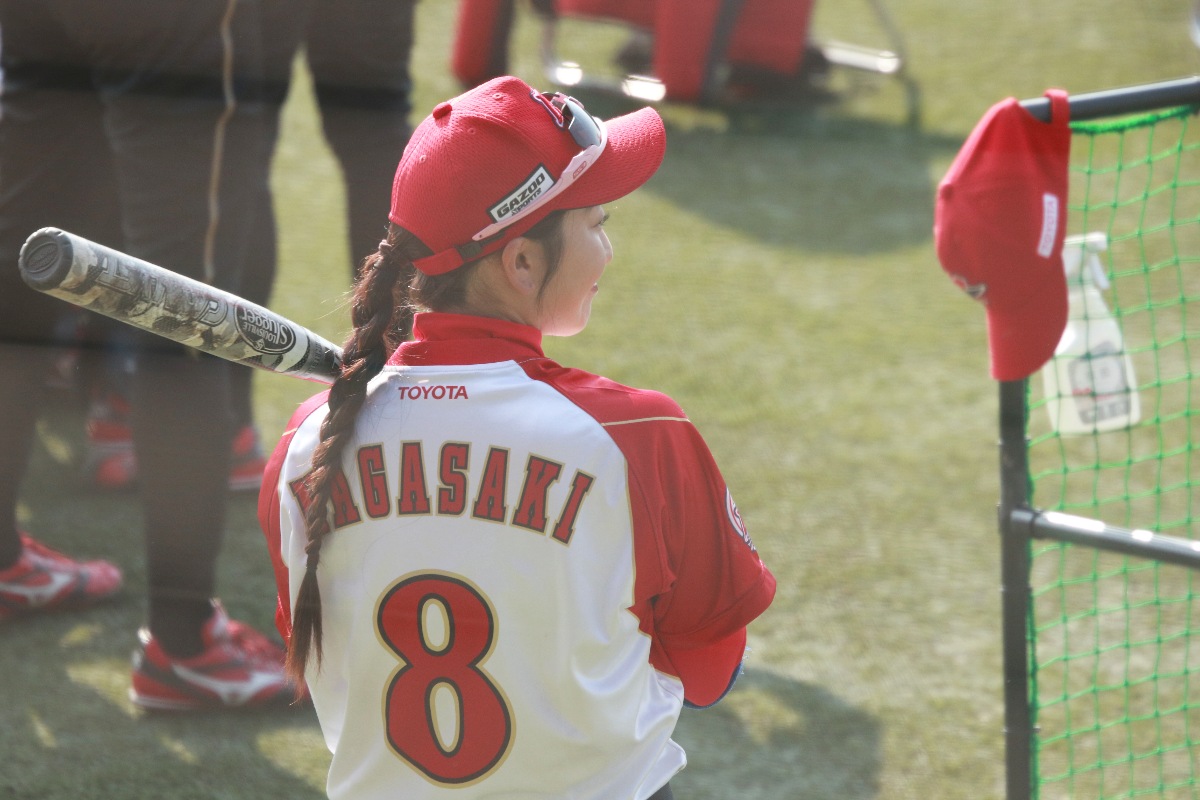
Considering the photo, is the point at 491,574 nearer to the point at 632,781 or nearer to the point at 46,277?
the point at 632,781

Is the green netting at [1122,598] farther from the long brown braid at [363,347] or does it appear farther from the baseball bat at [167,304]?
the baseball bat at [167,304]

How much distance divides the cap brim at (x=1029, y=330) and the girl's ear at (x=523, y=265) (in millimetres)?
796

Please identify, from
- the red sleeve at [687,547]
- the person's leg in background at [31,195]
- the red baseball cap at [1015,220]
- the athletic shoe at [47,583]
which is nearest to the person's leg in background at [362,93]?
the person's leg in background at [31,195]

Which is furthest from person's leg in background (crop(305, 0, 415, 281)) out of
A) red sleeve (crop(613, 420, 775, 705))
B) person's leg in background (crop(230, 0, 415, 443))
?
red sleeve (crop(613, 420, 775, 705))

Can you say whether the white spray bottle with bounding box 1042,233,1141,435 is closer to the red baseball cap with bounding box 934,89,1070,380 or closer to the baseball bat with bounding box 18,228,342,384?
the red baseball cap with bounding box 934,89,1070,380

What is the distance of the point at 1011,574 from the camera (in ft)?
6.40

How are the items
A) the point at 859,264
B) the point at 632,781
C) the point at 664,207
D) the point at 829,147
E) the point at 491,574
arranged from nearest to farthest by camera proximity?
the point at 491,574 < the point at 632,781 < the point at 859,264 < the point at 664,207 < the point at 829,147

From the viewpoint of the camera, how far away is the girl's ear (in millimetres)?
1315

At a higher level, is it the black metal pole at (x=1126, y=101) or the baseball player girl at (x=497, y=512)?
the black metal pole at (x=1126, y=101)

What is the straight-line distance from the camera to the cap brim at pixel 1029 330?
181cm

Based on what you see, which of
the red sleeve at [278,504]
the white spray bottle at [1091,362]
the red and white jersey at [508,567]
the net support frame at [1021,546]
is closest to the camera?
the red and white jersey at [508,567]

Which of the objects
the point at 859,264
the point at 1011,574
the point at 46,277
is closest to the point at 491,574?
the point at 46,277

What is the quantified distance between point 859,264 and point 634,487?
3223 millimetres

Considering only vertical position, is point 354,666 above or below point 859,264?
above
